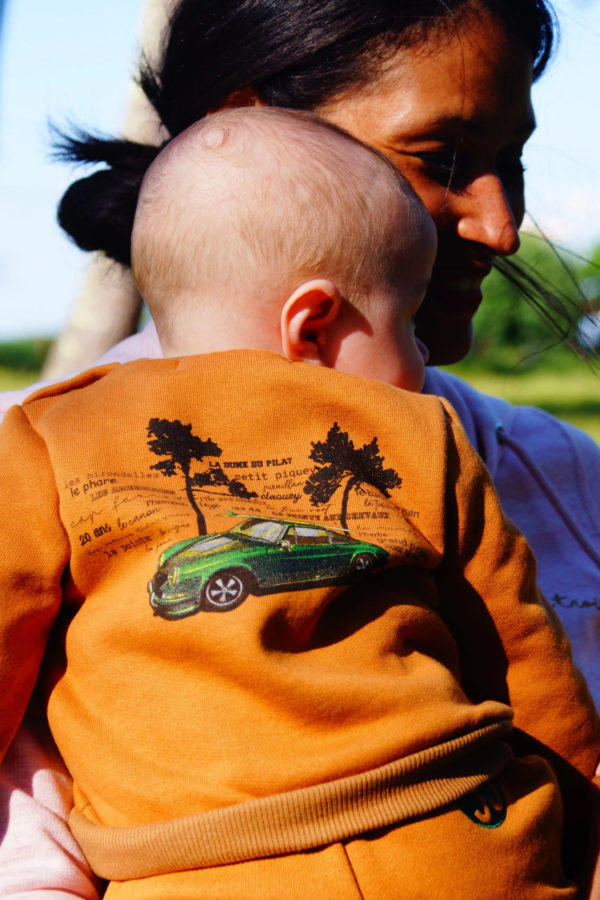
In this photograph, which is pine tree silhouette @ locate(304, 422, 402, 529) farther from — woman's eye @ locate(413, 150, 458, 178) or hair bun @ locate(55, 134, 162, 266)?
hair bun @ locate(55, 134, 162, 266)

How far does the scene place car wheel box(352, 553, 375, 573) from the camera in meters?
1.65

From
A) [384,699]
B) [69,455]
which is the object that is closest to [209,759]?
[384,699]

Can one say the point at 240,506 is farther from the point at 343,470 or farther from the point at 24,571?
the point at 24,571

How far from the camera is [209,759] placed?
1.54 m

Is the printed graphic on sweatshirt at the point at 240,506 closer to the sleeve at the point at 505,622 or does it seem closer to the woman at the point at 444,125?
the sleeve at the point at 505,622

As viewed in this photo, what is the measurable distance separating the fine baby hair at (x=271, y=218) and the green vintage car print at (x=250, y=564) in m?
0.56

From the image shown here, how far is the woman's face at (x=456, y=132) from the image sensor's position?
7.79ft

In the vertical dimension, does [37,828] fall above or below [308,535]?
below

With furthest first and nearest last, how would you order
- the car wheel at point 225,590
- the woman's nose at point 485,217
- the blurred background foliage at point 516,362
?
the blurred background foliage at point 516,362, the woman's nose at point 485,217, the car wheel at point 225,590

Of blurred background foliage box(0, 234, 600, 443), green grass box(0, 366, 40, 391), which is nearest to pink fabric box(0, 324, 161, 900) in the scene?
blurred background foliage box(0, 234, 600, 443)

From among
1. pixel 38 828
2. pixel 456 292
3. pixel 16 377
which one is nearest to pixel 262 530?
pixel 38 828

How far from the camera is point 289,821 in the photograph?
1.48 meters

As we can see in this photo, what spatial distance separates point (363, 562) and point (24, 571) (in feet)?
1.84

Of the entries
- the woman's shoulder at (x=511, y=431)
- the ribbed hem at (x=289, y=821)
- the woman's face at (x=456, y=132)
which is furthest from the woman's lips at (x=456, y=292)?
the ribbed hem at (x=289, y=821)
